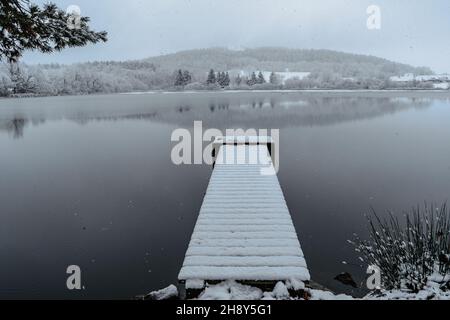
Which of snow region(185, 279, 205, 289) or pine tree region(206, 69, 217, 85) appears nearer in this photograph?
snow region(185, 279, 205, 289)

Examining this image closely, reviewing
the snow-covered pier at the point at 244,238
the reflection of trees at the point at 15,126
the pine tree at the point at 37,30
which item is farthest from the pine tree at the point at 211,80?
the pine tree at the point at 37,30

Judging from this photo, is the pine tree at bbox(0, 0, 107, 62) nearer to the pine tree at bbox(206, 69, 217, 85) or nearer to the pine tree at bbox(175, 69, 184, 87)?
the pine tree at bbox(206, 69, 217, 85)

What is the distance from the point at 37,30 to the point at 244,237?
13.7 feet

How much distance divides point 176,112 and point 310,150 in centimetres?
1877

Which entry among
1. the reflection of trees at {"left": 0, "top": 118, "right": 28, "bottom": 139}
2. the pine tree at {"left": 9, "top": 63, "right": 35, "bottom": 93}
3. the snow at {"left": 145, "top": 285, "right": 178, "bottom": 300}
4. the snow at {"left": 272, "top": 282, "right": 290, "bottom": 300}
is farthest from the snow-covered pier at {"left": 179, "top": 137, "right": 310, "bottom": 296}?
the pine tree at {"left": 9, "top": 63, "right": 35, "bottom": 93}

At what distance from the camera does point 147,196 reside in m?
11.4

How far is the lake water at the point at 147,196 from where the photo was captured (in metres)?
7.24

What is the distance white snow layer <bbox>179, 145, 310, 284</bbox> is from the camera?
4863mm

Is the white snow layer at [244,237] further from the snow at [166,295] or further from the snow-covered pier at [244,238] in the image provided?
the snow at [166,295]

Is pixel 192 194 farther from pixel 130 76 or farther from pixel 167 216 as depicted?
pixel 130 76

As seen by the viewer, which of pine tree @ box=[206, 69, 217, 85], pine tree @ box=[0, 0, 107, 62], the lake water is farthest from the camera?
pine tree @ box=[206, 69, 217, 85]

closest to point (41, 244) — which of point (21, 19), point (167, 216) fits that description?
point (167, 216)
